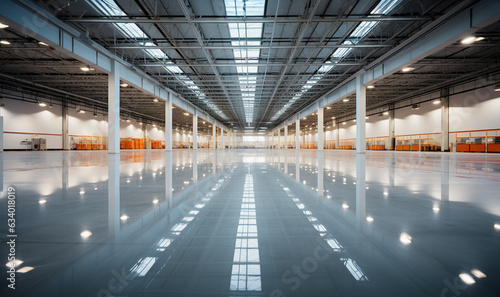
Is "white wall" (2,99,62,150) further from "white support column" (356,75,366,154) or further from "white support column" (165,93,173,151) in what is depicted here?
"white support column" (356,75,366,154)

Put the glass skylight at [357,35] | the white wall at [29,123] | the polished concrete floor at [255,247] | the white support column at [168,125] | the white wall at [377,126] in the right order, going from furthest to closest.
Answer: the white wall at [377,126] → the white support column at [168,125] → the white wall at [29,123] → the glass skylight at [357,35] → the polished concrete floor at [255,247]

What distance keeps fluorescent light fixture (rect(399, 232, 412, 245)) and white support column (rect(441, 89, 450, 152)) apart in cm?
3333

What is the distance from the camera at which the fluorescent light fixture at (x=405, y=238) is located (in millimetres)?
1633

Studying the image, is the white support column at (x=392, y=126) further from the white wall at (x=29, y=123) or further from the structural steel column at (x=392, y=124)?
the white wall at (x=29, y=123)

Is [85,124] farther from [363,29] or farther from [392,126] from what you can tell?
[392,126]

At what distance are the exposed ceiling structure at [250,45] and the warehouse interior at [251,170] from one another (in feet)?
0.45

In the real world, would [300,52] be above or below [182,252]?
above

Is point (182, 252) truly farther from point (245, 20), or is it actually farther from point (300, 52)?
point (300, 52)

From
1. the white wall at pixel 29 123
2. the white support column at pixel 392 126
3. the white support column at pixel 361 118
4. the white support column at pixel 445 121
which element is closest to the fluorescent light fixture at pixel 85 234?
the white support column at pixel 361 118

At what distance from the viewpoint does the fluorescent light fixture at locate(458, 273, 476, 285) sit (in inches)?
45.1

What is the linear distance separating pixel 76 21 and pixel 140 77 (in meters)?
8.12

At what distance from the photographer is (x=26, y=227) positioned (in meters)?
1.89

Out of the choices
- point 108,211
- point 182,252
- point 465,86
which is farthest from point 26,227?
point 465,86

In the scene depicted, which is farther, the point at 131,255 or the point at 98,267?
the point at 131,255
